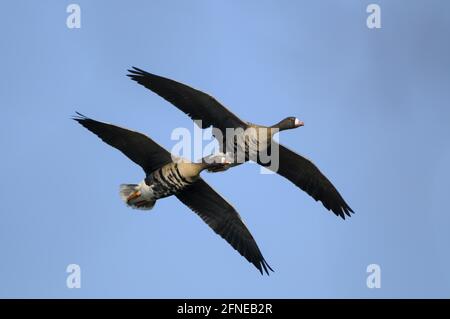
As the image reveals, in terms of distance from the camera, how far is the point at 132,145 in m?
23.7

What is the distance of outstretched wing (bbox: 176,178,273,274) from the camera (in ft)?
80.0

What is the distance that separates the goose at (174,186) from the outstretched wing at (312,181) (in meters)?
1.73

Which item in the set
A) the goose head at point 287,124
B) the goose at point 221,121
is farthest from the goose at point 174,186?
the goose head at point 287,124

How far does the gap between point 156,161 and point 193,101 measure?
1461 mm

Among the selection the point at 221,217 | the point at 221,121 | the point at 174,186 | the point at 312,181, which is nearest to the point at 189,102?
the point at 221,121

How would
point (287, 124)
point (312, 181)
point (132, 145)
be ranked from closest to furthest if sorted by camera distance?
point (132, 145)
point (287, 124)
point (312, 181)

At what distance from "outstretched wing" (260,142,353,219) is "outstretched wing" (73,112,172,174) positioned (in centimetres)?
285

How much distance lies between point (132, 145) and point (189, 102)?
1.54m

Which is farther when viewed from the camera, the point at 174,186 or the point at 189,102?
the point at 189,102

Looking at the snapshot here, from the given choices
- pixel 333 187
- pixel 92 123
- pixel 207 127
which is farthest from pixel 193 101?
pixel 333 187

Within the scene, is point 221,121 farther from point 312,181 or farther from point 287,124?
point 312,181

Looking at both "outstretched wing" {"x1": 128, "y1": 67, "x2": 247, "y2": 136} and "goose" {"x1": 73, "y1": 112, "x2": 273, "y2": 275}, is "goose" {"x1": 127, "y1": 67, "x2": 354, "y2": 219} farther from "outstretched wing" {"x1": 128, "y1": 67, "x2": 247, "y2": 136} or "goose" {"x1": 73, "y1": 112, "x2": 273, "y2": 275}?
"goose" {"x1": 73, "y1": 112, "x2": 273, "y2": 275}

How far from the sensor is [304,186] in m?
25.8
